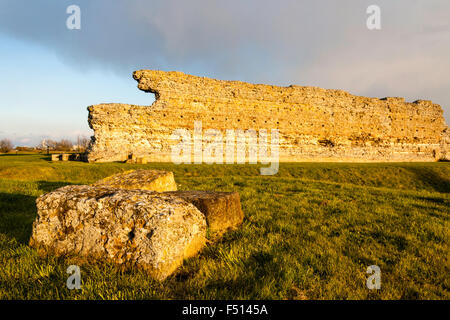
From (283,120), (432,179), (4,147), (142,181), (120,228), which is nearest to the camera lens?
(120,228)

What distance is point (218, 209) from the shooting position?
354 cm

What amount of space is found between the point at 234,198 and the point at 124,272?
7.02ft

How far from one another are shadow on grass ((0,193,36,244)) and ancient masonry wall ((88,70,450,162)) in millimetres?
15841

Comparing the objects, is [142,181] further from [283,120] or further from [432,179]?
[283,120]

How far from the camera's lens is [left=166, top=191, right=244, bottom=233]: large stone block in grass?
343 cm

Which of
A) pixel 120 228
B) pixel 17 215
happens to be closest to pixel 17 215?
pixel 17 215

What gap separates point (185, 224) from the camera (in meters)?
2.61

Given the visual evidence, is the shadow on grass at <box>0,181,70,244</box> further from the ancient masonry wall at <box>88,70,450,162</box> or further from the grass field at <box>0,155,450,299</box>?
A: the ancient masonry wall at <box>88,70,450,162</box>

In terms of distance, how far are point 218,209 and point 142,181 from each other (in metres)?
2.31

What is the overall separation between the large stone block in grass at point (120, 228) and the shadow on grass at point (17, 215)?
0.88 metres

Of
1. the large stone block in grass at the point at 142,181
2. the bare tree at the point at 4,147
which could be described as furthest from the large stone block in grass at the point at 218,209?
the bare tree at the point at 4,147

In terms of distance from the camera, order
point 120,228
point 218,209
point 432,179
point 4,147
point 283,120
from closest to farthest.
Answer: point 120,228, point 218,209, point 432,179, point 283,120, point 4,147

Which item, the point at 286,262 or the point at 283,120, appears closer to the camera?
the point at 286,262
